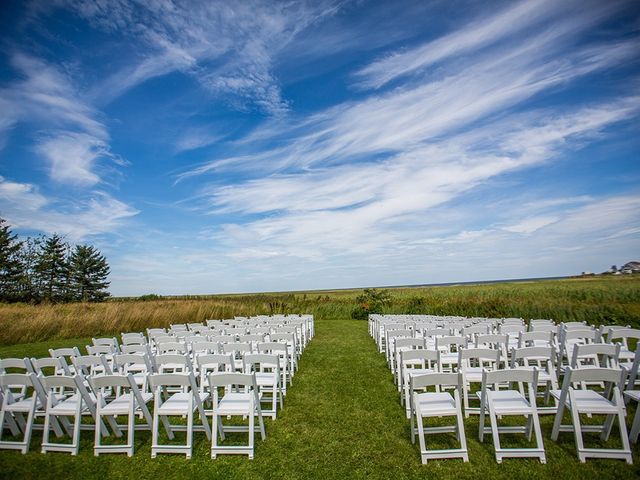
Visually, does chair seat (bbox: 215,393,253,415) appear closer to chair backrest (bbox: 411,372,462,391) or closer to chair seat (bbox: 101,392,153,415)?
chair seat (bbox: 101,392,153,415)

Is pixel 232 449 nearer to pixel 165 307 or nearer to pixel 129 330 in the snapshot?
pixel 129 330

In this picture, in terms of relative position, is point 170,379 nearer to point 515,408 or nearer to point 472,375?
point 515,408

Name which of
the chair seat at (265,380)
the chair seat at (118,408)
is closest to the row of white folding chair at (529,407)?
the chair seat at (265,380)

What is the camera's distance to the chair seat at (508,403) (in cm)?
445

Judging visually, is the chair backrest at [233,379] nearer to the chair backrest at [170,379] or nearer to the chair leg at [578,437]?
the chair backrest at [170,379]

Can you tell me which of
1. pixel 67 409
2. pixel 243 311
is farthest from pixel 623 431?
Result: pixel 243 311

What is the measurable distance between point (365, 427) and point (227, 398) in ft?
7.61

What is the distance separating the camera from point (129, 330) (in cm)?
1923

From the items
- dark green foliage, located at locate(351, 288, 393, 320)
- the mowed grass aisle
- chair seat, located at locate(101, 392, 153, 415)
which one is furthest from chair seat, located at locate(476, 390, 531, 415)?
dark green foliage, located at locate(351, 288, 393, 320)

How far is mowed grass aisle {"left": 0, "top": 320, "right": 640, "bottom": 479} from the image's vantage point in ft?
13.9

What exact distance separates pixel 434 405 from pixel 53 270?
194 ft

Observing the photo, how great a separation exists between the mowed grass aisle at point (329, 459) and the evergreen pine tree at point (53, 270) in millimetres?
51815

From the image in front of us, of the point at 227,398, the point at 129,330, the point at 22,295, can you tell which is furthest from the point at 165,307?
the point at 22,295

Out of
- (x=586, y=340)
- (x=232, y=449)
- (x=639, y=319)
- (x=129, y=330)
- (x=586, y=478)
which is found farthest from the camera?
(x=129, y=330)
